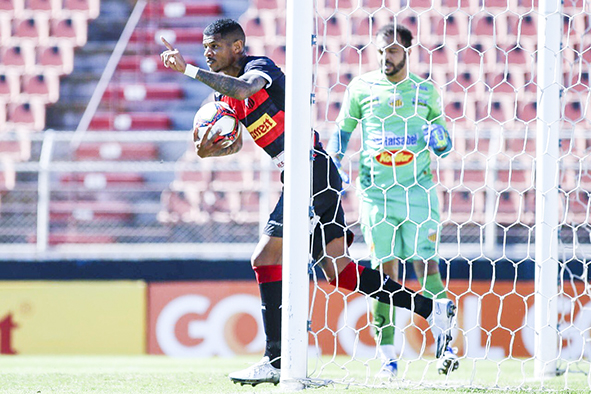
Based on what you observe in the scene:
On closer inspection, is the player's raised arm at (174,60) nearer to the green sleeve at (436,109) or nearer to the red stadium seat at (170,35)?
the green sleeve at (436,109)

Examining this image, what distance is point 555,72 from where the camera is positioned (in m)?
3.95

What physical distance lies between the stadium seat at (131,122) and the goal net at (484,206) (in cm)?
145

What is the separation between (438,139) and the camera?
14.4ft

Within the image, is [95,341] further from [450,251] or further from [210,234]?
[450,251]

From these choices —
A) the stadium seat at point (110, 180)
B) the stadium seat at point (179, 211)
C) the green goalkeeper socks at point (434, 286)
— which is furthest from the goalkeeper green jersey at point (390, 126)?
the stadium seat at point (110, 180)

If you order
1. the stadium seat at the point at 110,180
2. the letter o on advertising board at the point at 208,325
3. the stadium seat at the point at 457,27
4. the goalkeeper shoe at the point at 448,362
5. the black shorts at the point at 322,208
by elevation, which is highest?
the stadium seat at the point at 457,27

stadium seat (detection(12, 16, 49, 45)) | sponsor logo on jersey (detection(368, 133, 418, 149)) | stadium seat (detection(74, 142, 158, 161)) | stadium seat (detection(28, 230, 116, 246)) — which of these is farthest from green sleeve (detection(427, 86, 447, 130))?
stadium seat (detection(12, 16, 49, 45))

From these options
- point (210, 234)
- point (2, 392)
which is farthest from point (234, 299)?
point (2, 392)

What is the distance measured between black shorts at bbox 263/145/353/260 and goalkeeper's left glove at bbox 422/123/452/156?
795 millimetres

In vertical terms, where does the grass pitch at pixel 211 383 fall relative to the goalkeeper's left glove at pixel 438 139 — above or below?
below

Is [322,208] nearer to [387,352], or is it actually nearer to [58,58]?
[387,352]

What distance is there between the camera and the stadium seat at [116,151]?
30.3 ft

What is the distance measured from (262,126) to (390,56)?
3.68 feet

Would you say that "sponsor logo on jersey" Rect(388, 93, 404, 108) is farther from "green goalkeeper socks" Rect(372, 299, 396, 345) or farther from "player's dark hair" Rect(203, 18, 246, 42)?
"player's dark hair" Rect(203, 18, 246, 42)
